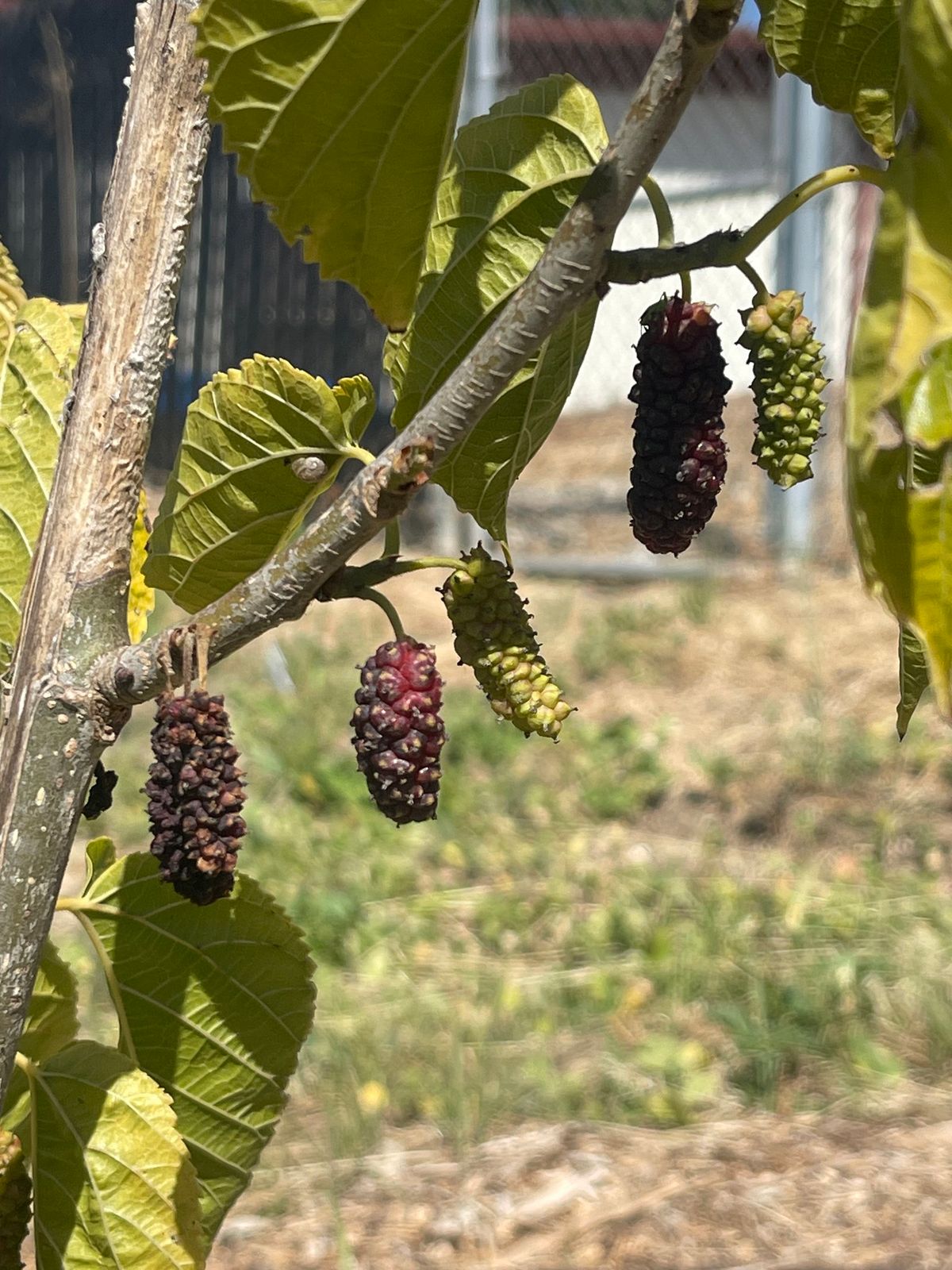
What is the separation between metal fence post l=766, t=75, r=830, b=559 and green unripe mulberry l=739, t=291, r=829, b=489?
13.3 feet

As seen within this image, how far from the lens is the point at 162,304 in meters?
0.72

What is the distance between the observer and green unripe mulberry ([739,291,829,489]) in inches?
25.5

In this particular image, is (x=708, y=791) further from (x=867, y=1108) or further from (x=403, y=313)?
(x=403, y=313)

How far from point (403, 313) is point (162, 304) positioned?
0.58 feet

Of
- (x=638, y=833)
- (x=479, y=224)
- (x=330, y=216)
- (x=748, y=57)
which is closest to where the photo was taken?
(x=330, y=216)

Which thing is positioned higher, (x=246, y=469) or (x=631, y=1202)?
(x=246, y=469)

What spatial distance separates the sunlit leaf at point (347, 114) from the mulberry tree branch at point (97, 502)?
16cm

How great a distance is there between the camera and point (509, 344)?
532 mm

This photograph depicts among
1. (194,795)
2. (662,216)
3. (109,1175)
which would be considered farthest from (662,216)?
(109,1175)

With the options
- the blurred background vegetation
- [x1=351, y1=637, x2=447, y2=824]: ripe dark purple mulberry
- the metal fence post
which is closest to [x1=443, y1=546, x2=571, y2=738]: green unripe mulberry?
[x1=351, y1=637, x2=447, y2=824]: ripe dark purple mulberry

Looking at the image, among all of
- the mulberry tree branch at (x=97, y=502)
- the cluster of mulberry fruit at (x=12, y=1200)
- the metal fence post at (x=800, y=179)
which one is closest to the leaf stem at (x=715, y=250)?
the mulberry tree branch at (x=97, y=502)

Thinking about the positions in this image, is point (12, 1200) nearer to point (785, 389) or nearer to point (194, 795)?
point (194, 795)

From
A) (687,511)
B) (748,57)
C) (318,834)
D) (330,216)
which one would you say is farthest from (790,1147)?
(748,57)

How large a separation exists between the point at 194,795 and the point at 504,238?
0.30 m
